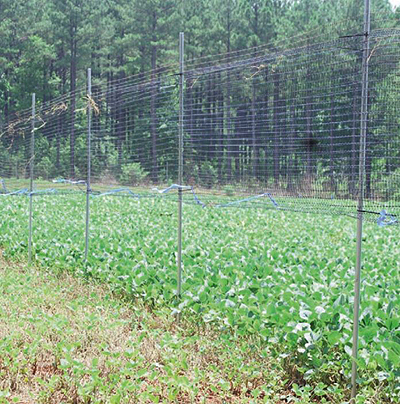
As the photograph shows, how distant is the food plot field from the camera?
4461 millimetres

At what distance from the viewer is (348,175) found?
473 cm

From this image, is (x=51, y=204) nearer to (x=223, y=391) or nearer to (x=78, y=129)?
(x=78, y=129)

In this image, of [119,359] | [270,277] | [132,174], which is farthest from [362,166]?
[132,174]

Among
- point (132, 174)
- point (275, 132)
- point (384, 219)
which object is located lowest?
point (384, 219)

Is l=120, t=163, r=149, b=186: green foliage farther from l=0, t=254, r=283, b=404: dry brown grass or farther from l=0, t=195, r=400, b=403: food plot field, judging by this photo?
l=0, t=254, r=283, b=404: dry brown grass

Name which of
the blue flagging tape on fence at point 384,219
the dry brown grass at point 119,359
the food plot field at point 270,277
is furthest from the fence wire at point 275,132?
the dry brown grass at point 119,359

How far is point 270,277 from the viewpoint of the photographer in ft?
20.0

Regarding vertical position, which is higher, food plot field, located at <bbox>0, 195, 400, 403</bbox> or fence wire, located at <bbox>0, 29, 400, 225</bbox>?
fence wire, located at <bbox>0, 29, 400, 225</bbox>

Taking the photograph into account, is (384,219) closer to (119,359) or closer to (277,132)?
(277,132)

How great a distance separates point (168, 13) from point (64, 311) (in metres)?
35.3

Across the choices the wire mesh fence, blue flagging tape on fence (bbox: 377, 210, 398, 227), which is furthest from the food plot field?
blue flagging tape on fence (bbox: 377, 210, 398, 227)

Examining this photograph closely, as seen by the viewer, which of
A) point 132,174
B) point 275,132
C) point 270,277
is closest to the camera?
point 275,132

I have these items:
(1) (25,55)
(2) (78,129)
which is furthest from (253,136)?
(1) (25,55)

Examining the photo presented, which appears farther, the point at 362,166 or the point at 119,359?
the point at 119,359
